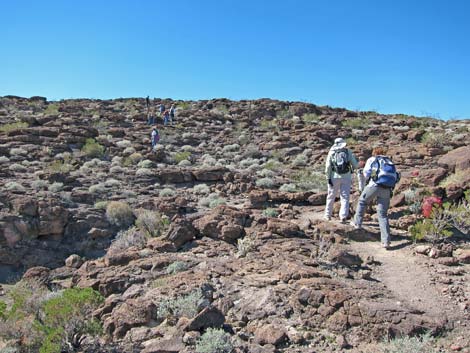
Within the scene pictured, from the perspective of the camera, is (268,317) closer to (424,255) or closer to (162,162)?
(424,255)

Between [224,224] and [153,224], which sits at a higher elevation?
[224,224]

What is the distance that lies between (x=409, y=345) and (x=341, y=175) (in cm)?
444

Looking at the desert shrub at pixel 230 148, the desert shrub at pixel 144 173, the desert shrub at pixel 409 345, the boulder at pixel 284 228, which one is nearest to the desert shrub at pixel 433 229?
the boulder at pixel 284 228

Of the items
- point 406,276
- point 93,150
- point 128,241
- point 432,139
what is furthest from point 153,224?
point 432,139

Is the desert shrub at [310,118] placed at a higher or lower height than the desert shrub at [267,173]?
higher

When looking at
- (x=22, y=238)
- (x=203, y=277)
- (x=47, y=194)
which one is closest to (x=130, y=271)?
(x=203, y=277)

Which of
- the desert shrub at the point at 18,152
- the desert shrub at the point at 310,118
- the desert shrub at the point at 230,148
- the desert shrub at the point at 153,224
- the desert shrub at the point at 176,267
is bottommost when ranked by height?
the desert shrub at the point at 176,267

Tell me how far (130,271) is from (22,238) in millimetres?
4214

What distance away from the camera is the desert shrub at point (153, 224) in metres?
9.06

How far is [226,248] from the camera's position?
24.2 feet

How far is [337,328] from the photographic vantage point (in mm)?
4770

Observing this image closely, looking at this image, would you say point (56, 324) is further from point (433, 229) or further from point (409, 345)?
point (433, 229)

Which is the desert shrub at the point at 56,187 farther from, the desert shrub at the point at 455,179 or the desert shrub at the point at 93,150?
the desert shrub at the point at 455,179

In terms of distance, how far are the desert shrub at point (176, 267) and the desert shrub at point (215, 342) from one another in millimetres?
2053
